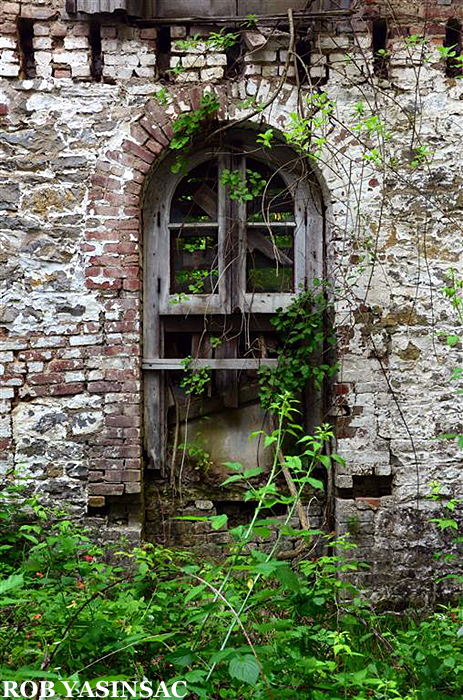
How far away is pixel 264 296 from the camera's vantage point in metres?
4.63

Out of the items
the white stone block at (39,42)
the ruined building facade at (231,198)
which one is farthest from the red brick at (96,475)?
the white stone block at (39,42)

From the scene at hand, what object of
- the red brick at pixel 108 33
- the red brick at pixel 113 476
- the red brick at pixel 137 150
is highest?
the red brick at pixel 108 33

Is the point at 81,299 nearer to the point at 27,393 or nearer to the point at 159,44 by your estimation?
the point at 27,393

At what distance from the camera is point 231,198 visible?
4520mm

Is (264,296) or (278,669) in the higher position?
(264,296)

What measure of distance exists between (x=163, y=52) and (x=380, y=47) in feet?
4.61

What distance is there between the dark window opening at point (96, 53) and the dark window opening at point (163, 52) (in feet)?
1.23

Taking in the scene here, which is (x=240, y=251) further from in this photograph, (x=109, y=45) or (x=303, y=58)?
(x=109, y=45)

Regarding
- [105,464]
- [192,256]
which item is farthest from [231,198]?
[105,464]

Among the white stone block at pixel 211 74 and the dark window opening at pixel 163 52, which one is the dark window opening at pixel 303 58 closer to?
the white stone block at pixel 211 74

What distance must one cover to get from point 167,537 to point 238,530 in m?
2.45

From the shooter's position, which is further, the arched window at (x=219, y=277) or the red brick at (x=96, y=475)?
the arched window at (x=219, y=277)

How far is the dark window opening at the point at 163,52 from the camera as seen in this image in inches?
178

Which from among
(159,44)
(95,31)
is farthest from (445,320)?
(95,31)
